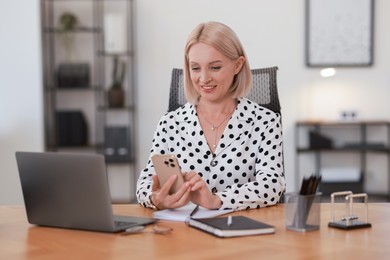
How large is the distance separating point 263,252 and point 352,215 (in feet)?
1.46

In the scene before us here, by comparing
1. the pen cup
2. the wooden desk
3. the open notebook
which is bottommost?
the wooden desk

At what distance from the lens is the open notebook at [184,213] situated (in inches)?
72.6

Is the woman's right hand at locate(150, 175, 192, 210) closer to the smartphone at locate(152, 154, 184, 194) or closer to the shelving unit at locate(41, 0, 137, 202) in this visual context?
the smartphone at locate(152, 154, 184, 194)

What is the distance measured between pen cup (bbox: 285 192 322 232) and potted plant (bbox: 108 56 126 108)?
3.59 meters

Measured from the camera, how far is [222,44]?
2.22 metres

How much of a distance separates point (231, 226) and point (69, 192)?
17.2 inches

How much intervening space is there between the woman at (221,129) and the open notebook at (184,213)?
A: 116 millimetres

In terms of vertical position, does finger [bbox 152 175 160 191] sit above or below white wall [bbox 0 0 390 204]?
below

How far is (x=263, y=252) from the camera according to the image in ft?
4.88

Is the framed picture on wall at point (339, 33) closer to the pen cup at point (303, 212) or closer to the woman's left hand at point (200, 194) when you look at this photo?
the woman's left hand at point (200, 194)

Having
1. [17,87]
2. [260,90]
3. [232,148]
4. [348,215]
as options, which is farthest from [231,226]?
[17,87]

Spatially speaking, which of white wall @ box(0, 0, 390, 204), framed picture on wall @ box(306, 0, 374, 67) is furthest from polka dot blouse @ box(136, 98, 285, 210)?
framed picture on wall @ box(306, 0, 374, 67)

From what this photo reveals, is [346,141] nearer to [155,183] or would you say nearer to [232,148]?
[232,148]

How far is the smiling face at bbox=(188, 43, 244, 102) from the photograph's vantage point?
7.25 ft
